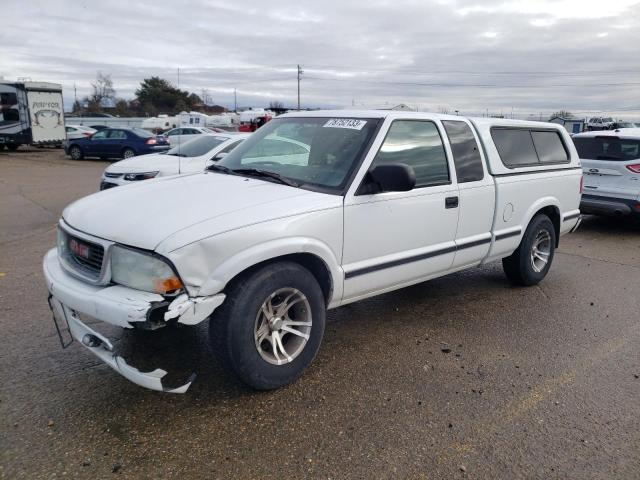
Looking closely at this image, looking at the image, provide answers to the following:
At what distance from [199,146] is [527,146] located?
6.21 metres

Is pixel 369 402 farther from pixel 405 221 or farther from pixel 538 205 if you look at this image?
pixel 538 205

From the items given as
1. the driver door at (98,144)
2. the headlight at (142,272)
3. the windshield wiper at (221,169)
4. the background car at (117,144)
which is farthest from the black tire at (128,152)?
the headlight at (142,272)

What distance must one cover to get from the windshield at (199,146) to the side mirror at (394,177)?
6427 millimetres

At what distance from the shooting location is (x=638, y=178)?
26.9 feet

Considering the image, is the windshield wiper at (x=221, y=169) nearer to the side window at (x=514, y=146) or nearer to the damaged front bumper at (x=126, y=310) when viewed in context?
the damaged front bumper at (x=126, y=310)

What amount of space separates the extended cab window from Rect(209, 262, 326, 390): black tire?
8.94ft

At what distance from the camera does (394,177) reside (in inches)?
136

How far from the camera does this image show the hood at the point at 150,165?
873 centimetres

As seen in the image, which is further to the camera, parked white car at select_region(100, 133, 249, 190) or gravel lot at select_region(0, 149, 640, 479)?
parked white car at select_region(100, 133, 249, 190)

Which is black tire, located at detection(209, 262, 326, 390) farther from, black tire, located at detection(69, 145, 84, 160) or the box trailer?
the box trailer

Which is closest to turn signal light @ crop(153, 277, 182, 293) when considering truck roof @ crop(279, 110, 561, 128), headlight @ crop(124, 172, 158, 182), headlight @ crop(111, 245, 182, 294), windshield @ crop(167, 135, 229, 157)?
headlight @ crop(111, 245, 182, 294)

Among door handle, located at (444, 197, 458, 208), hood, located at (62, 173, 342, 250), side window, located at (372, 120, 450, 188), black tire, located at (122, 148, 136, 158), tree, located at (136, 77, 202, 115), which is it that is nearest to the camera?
hood, located at (62, 173, 342, 250)

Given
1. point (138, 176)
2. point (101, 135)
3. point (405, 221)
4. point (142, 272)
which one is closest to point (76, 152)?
point (101, 135)

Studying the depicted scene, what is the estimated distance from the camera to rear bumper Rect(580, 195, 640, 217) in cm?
818
